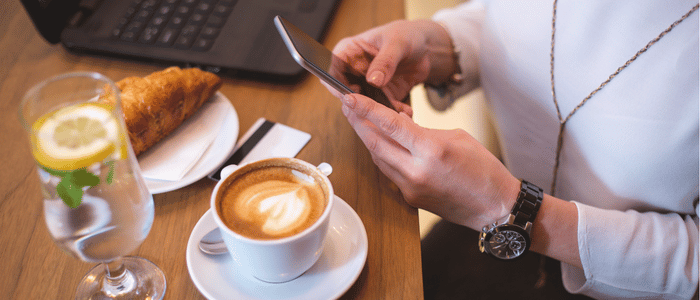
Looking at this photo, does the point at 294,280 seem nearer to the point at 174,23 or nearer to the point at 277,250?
the point at 277,250

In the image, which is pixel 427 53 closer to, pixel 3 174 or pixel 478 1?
pixel 478 1

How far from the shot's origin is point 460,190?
545 mm

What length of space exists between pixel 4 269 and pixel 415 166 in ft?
1.50

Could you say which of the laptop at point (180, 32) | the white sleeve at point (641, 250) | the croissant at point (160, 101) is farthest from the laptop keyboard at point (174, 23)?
the white sleeve at point (641, 250)

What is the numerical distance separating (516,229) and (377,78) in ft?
0.88

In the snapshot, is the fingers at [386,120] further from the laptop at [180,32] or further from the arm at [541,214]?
the laptop at [180,32]

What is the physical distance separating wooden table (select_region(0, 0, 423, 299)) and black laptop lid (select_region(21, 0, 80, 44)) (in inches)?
1.4

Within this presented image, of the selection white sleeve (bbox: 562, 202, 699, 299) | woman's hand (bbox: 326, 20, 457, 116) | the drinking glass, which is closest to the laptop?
woman's hand (bbox: 326, 20, 457, 116)

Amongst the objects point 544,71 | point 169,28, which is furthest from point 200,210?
point 544,71

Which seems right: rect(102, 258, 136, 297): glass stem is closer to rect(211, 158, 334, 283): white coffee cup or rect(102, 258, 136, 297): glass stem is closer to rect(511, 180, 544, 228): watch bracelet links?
rect(211, 158, 334, 283): white coffee cup

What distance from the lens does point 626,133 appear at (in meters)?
0.61

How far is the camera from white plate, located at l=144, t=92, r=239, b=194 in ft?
1.74

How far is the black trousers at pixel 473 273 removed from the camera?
926mm

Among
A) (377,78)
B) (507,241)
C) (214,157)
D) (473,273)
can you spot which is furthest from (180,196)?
(473,273)
